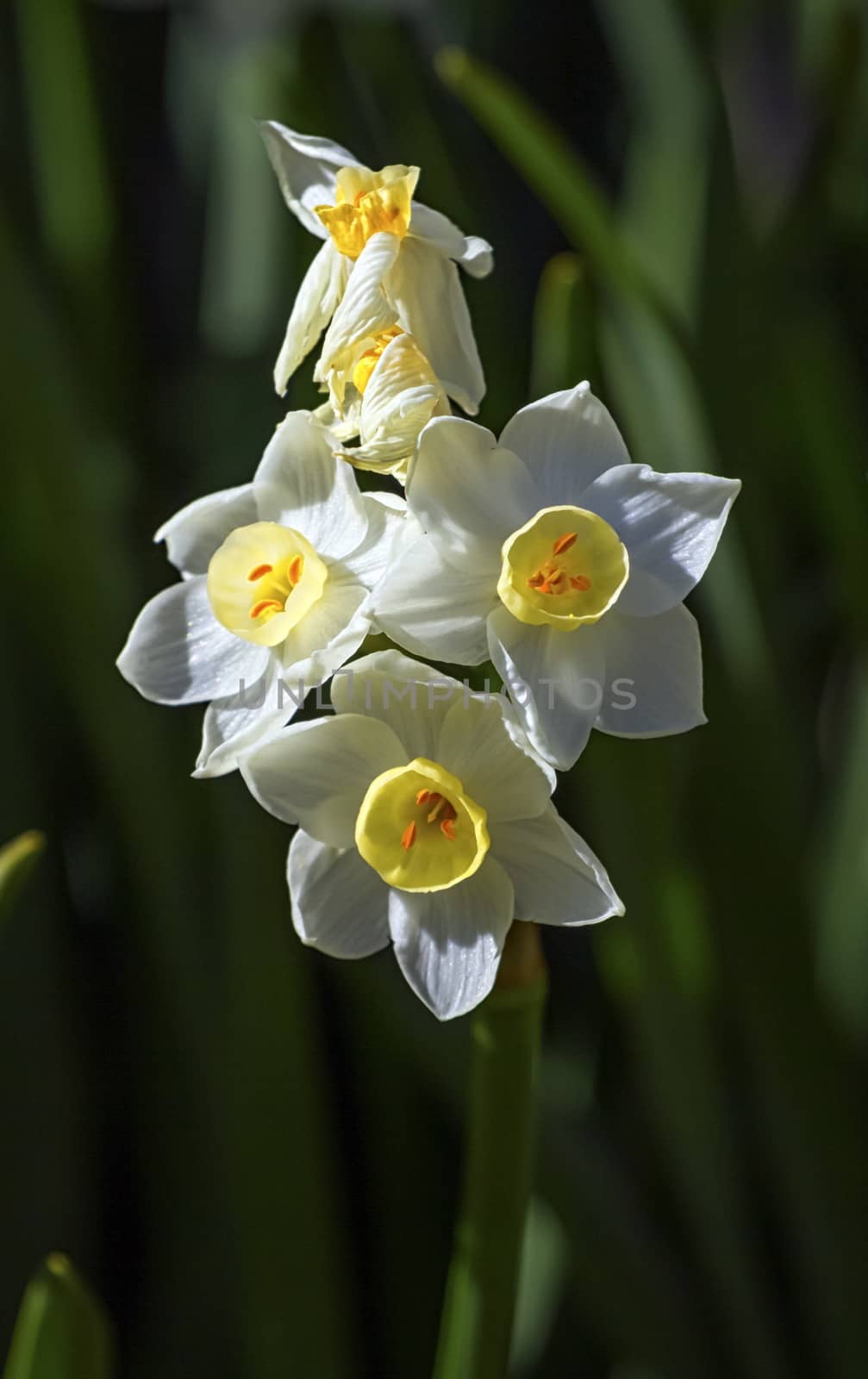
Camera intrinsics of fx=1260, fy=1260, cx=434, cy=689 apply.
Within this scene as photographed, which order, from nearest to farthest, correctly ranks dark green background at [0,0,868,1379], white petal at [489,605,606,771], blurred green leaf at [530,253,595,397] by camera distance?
1. white petal at [489,605,606,771]
2. blurred green leaf at [530,253,595,397]
3. dark green background at [0,0,868,1379]

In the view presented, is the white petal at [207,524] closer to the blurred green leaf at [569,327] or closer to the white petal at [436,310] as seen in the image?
the white petal at [436,310]

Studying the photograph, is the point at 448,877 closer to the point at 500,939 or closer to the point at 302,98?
the point at 500,939

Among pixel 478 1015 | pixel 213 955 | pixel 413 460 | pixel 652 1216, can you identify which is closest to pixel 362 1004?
pixel 213 955

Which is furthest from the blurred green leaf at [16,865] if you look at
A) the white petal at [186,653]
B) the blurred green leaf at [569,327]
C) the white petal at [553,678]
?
the blurred green leaf at [569,327]

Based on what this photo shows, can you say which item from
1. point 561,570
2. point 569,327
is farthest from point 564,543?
point 569,327

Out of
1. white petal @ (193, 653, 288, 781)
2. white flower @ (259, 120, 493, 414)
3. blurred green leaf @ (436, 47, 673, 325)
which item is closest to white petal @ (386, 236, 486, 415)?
white flower @ (259, 120, 493, 414)

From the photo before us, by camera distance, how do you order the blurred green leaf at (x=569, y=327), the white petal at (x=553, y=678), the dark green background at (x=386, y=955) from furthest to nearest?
the dark green background at (x=386, y=955), the blurred green leaf at (x=569, y=327), the white petal at (x=553, y=678)

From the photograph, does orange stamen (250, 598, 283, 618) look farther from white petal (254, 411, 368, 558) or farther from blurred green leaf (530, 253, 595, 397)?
blurred green leaf (530, 253, 595, 397)
